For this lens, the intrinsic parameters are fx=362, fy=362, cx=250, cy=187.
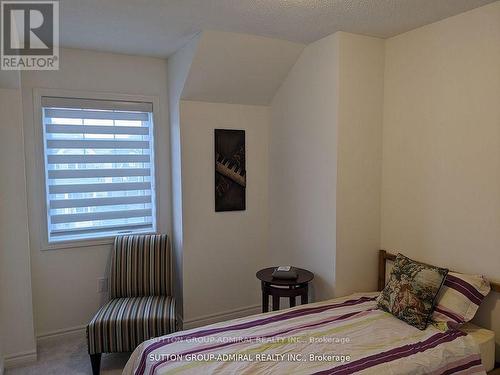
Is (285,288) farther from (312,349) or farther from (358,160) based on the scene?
(358,160)

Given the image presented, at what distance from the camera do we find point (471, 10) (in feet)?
7.34

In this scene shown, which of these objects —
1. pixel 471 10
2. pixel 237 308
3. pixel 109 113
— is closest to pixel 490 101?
pixel 471 10

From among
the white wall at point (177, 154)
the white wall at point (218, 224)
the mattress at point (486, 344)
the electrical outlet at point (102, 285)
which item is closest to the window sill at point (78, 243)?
the electrical outlet at point (102, 285)

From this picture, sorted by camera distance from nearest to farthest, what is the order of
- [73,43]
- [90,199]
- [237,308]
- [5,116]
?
[5,116]
[73,43]
[90,199]
[237,308]

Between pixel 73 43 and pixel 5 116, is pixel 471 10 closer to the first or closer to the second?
pixel 73 43

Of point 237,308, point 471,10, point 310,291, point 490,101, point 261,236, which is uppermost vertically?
point 471,10

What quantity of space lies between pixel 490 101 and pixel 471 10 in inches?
23.1

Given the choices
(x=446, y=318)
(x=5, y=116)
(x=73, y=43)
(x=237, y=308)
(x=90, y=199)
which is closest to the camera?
(x=446, y=318)

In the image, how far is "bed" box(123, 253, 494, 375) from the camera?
180 cm

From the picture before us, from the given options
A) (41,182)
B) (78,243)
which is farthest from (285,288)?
(41,182)

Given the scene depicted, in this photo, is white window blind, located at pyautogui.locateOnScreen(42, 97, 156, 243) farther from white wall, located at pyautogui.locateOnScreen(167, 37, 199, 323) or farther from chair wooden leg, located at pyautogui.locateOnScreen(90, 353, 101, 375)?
chair wooden leg, located at pyautogui.locateOnScreen(90, 353, 101, 375)

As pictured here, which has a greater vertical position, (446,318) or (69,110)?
(69,110)

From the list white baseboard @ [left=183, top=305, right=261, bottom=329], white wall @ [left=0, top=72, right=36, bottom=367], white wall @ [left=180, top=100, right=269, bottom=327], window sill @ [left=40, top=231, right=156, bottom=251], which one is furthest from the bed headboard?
white wall @ [left=0, top=72, right=36, bottom=367]

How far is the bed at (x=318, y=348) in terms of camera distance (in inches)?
70.7
